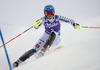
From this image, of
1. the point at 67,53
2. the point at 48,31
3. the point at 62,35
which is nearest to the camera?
the point at 67,53

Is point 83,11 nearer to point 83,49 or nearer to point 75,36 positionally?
point 75,36

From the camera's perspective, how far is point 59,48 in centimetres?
308

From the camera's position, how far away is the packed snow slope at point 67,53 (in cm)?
250

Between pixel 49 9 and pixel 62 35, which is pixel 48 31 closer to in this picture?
pixel 49 9

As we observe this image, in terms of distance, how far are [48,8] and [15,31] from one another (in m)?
1.14

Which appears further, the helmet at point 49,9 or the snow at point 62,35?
the helmet at point 49,9

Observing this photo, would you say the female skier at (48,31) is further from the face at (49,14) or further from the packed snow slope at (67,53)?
the packed snow slope at (67,53)

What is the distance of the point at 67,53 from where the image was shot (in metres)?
2.82

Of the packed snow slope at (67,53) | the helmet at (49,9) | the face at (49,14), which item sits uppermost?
the helmet at (49,9)

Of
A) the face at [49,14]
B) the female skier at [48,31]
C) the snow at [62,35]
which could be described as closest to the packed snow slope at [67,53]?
the snow at [62,35]

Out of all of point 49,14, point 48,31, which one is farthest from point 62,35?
point 49,14

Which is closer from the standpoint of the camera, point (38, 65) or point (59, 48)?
point (38, 65)

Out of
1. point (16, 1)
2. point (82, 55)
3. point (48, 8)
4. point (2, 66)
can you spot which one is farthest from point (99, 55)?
point (16, 1)

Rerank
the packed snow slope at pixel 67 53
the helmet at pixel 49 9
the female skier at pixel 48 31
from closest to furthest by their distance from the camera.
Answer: the packed snow slope at pixel 67 53 < the female skier at pixel 48 31 < the helmet at pixel 49 9
